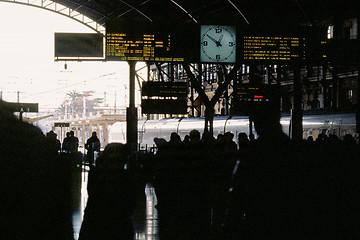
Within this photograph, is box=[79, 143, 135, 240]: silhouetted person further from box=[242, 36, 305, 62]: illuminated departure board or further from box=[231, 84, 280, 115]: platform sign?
box=[231, 84, 280, 115]: platform sign

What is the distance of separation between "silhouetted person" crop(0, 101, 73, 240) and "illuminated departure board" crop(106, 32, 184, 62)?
1138cm

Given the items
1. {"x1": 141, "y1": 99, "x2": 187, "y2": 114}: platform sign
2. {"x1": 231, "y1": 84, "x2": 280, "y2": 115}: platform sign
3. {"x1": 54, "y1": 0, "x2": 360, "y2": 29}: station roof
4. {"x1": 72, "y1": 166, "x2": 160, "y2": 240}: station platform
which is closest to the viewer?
{"x1": 72, "y1": 166, "x2": 160, "y2": 240}: station platform

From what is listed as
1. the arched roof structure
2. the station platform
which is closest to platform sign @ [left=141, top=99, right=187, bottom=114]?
the station platform

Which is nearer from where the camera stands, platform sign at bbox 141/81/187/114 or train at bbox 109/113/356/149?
platform sign at bbox 141/81/187/114

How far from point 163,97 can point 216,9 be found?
1187 centimetres

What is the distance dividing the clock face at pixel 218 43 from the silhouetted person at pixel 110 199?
350 inches

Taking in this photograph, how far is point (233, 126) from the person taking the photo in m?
23.8

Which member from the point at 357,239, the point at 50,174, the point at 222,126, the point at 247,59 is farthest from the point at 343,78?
the point at 50,174

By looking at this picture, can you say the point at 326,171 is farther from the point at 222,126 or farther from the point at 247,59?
the point at 222,126

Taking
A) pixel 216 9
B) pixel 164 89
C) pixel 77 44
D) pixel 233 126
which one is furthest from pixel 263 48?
pixel 216 9

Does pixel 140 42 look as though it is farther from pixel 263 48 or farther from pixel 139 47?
pixel 263 48

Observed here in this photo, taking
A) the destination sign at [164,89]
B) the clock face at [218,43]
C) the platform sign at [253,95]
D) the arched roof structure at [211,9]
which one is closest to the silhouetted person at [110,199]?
the clock face at [218,43]

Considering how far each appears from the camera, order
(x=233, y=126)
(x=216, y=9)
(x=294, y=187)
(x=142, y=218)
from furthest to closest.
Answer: (x=216, y=9)
(x=233, y=126)
(x=142, y=218)
(x=294, y=187)

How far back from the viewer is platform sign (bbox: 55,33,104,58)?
14.2m
